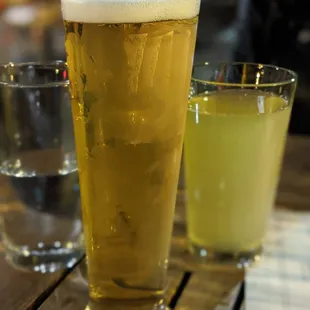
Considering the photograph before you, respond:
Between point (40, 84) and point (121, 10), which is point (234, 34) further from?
point (121, 10)

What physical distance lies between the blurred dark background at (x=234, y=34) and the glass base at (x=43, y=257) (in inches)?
33.8

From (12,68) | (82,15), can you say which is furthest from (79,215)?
(82,15)

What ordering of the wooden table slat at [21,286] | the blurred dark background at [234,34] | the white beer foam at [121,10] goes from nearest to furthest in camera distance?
the white beer foam at [121,10]
the wooden table slat at [21,286]
the blurred dark background at [234,34]

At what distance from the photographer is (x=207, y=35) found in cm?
193

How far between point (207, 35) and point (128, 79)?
4.85ft

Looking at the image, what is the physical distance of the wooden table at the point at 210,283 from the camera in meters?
0.59

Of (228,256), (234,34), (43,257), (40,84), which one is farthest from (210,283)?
(234,34)

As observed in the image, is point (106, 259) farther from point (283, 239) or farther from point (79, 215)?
point (283, 239)

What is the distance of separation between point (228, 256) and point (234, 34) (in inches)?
52.8

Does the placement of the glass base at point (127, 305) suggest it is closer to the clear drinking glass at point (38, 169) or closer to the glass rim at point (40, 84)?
the clear drinking glass at point (38, 169)

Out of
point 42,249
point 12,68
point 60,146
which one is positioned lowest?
point 42,249

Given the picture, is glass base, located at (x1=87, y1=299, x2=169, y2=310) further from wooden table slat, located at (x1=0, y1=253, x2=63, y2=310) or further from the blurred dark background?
the blurred dark background

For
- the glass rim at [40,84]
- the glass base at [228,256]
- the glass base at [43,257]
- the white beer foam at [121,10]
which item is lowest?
the glass base at [43,257]

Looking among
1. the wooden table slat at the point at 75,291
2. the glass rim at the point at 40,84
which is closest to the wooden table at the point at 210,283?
the wooden table slat at the point at 75,291
